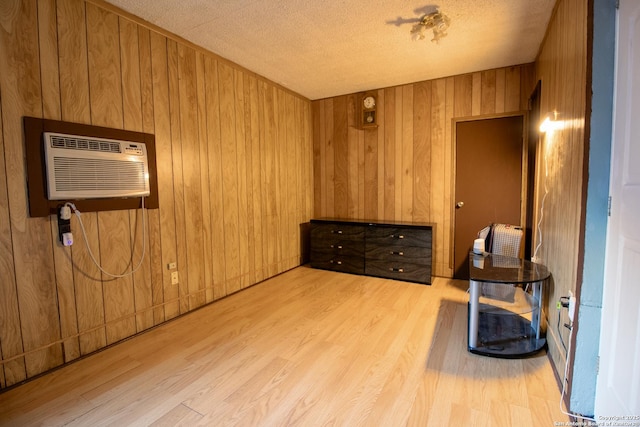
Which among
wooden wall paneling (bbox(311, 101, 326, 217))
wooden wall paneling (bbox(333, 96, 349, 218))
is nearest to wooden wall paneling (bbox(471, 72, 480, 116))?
wooden wall paneling (bbox(333, 96, 349, 218))

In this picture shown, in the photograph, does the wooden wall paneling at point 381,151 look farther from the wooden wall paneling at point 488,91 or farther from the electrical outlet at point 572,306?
the electrical outlet at point 572,306

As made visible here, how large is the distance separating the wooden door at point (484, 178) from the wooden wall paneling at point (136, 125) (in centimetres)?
335

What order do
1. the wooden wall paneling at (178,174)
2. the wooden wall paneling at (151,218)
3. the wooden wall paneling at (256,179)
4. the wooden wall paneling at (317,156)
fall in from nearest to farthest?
Answer: 1. the wooden wall paneling at (151,218)
2. the wooden wall paneling at (178,174)
3. the wooden wall paneling at (256,179)
4. the wooden wall paneling at (317,156)

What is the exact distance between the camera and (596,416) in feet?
4.50

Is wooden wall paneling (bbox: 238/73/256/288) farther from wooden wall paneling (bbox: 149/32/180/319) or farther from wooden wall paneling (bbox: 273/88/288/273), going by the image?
wooden wall paneling (bbox: 149/32/180/319)

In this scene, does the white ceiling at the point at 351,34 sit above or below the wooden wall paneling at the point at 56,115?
above

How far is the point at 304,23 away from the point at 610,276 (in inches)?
100

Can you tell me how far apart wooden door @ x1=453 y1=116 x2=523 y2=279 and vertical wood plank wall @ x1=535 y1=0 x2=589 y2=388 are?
880mm

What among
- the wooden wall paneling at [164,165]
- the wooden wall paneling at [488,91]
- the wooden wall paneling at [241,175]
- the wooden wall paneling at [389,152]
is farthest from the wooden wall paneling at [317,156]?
the wooden wall paneling at [164,165]

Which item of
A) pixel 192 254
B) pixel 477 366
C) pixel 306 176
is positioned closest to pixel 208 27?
pixel 192 254

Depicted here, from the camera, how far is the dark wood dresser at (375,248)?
136 inches

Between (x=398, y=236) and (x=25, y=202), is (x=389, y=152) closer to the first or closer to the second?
(x=398, y=236)

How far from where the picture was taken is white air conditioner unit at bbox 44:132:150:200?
185 cm

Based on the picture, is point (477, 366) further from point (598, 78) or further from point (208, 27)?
point (208, 27)
